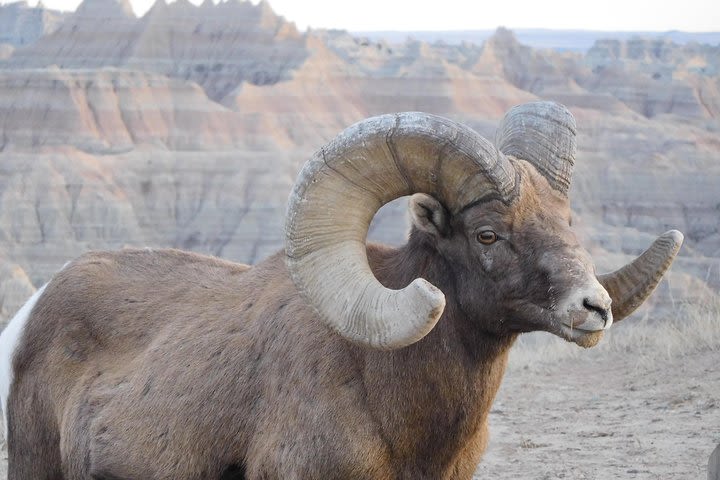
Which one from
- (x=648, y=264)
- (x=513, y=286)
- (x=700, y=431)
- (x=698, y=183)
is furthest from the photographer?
(x=698, y=183)

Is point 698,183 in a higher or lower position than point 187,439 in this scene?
lower

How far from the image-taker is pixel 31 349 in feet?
21.8

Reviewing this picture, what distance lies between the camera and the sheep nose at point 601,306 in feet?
16.2

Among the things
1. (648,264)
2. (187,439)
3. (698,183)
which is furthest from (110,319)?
(698,183)

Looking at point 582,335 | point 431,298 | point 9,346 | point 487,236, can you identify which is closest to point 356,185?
point 487,236

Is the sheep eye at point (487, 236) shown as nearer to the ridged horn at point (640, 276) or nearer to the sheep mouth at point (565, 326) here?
the sheep mouth at point (565, 326)

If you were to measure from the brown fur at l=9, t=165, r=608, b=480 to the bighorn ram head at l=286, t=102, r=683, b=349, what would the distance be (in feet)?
0.05

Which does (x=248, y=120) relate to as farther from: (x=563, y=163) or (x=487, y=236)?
(x=487, y=236)

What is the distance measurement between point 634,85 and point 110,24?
45831 millimetres

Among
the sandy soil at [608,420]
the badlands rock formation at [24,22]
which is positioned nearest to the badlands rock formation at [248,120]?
the badlands rock formation at [24,22]

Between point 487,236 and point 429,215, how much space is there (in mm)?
331

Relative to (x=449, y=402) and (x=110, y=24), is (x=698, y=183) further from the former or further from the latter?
(x=449, y=402)

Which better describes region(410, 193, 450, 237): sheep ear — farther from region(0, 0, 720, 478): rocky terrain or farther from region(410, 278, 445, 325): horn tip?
region(0, 0, 720, 478): rocky terrain

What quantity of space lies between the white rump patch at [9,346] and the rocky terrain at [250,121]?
41.7m
